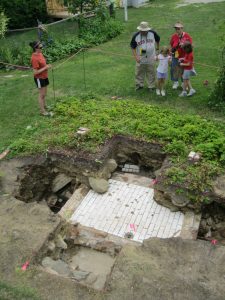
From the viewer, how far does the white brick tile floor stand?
6285 mm

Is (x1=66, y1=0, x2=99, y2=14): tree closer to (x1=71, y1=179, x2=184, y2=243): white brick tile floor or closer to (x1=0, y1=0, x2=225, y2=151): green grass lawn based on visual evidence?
(x1=0, y1=0, x2=225, y2=151): green grass lawn

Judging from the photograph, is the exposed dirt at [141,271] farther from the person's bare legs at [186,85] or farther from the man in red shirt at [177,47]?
the man in red shirt at [177,47]

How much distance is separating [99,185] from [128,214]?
0.86 metres

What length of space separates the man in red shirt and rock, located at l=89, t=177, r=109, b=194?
4.33 m

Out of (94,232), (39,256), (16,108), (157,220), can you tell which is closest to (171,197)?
(157,220)

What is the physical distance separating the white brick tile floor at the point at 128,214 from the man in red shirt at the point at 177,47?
4.10 m

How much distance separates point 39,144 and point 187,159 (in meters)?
3.13

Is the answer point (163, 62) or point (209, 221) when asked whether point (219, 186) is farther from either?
point (163, 62)

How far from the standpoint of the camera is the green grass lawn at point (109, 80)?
9.27 m

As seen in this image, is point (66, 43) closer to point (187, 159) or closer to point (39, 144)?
point (39, 144)

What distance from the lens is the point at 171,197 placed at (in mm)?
6523

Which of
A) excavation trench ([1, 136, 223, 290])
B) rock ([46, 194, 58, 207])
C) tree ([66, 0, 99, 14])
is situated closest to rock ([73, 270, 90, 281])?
excavation trench ([1, 136, 223, 290])

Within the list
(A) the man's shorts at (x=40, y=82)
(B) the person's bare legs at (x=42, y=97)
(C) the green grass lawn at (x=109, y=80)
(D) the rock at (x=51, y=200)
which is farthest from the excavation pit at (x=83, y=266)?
(A) the man's shorts at (x=40, y=82)

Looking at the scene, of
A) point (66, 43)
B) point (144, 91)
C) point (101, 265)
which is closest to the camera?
point (101, 265)
